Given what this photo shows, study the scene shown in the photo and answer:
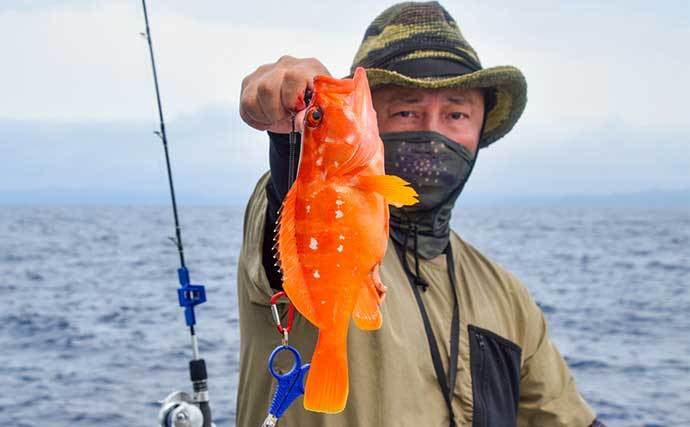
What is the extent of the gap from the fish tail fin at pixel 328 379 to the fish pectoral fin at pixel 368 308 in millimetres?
87

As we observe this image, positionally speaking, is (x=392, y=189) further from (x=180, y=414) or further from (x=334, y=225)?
(x=180, y=414)

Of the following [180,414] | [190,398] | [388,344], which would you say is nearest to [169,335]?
[190,398]

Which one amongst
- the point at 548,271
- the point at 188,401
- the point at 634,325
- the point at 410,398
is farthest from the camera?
the point at 548,271

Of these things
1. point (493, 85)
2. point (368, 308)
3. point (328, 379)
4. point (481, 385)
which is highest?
point (493, 85)

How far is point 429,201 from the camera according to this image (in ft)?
10.1

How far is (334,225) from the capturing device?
1628 mm

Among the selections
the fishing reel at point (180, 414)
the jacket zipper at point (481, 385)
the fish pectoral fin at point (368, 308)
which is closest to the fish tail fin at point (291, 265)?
the fish pectoral fin at point (368, 308)

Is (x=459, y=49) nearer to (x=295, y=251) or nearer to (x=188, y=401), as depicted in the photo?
(x=295, y=251)

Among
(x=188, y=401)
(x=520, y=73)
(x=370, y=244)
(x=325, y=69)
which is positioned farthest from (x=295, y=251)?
(x=188, y=401)

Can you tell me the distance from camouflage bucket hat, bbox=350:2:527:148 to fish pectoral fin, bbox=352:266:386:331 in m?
1.43

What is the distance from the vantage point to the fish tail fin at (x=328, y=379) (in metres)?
1.58

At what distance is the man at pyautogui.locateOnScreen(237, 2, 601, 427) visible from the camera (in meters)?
2.60

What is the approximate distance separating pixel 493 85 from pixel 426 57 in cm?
36

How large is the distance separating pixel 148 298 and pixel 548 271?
1282 centimetres
